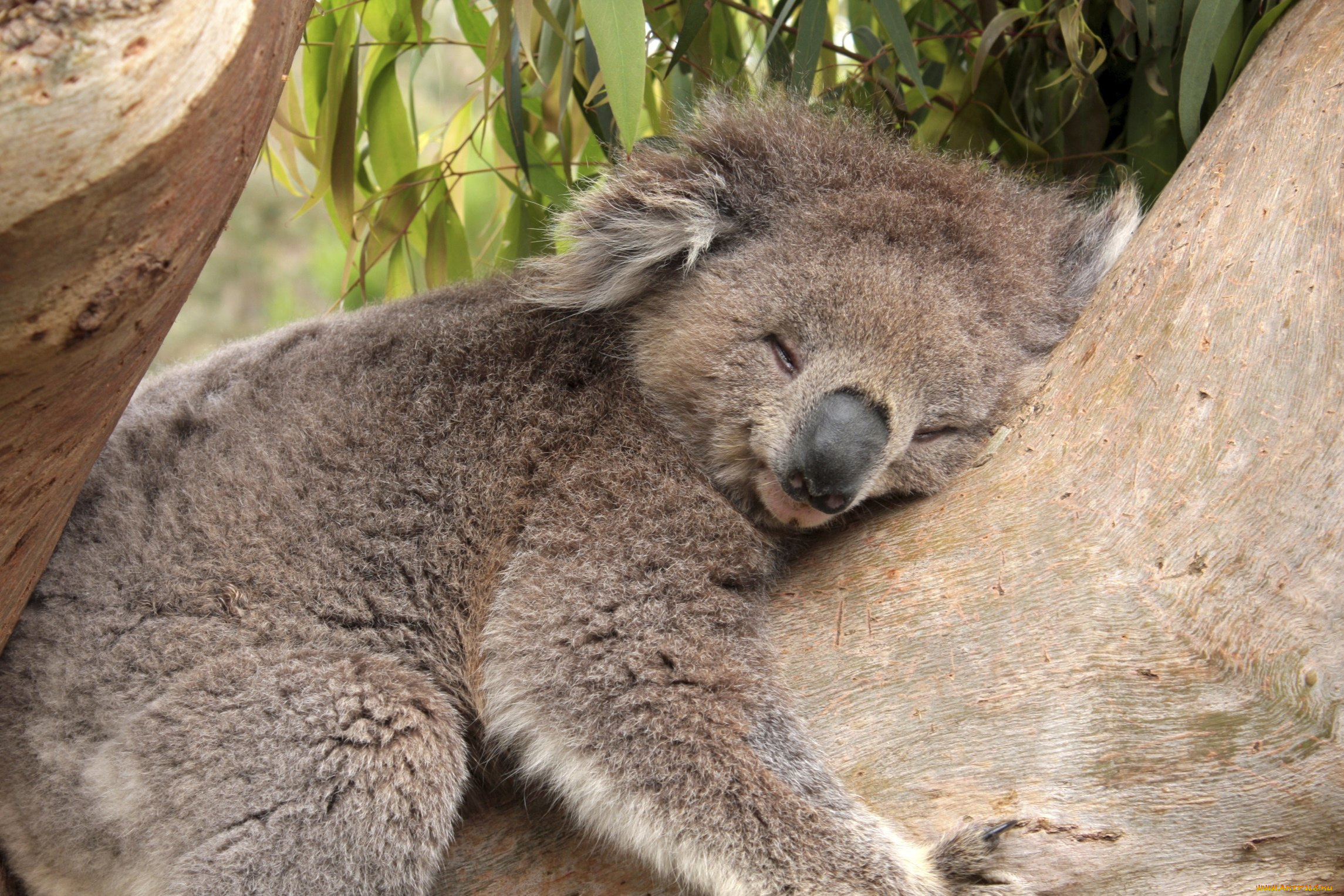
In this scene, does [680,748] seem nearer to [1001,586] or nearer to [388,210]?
[1001,586]

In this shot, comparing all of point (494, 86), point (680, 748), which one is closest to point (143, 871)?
point (680, 748)

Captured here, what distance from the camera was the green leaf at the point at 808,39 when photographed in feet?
8.32

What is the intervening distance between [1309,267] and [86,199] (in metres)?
1.86

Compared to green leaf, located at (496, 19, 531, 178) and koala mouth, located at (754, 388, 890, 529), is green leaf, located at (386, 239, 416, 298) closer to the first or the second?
green leaf, located at (496, 19, 531, 178)

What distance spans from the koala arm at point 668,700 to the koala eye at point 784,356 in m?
0.30

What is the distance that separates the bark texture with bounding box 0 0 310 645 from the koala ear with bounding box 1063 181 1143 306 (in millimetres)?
1669

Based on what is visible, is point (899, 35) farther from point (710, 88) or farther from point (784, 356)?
point (784, 356)

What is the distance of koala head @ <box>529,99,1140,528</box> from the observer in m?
2.04

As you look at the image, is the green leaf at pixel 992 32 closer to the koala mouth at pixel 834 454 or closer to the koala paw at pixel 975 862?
the koala mouth at pixel 834 454

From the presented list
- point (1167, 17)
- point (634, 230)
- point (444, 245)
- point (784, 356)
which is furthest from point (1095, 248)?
point (444, 245)

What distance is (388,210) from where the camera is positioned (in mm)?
3172

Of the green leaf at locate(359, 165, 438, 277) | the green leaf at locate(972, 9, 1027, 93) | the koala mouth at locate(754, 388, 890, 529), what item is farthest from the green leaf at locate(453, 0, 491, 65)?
the koala mouth at locate(754, 388, 890, 529)

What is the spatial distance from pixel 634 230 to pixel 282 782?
129 cm

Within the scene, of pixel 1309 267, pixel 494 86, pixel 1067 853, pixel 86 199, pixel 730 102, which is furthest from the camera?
pixel 494 86
